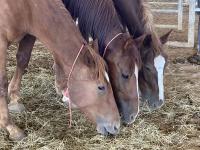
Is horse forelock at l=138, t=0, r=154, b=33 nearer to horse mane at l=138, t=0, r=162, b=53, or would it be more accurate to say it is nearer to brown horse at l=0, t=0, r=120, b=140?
horse mane at l=138, t=0, r=162, b=53

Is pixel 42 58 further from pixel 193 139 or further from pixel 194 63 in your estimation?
pixel 193 139

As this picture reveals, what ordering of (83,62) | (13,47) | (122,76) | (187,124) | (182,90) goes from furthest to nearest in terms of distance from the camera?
(13,47)
(182,90)
(187,124)
(122,76)
(83,62)

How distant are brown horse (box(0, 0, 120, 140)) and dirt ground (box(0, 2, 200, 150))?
197 mm

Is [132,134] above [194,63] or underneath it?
above

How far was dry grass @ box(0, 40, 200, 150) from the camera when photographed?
3451 mm

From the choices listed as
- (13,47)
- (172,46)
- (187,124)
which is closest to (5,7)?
(187,124)

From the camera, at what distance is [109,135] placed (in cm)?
352

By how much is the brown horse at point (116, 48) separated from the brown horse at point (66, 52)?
271mm

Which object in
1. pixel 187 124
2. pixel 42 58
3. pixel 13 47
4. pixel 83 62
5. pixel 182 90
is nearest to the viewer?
pixel 83 62

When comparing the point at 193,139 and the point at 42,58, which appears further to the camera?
the point at 42,58

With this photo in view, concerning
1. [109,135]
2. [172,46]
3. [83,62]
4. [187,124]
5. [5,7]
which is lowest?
[172,46]

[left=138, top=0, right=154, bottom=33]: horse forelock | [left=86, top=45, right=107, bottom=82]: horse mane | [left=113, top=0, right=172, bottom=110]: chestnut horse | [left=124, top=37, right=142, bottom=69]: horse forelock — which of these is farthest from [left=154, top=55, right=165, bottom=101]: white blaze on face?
[left=86, top=45, right=107, bottom=82]: horse mane

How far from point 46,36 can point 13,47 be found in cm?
319

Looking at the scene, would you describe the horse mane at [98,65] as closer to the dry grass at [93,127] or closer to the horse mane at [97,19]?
the horse mane at [97,19]
